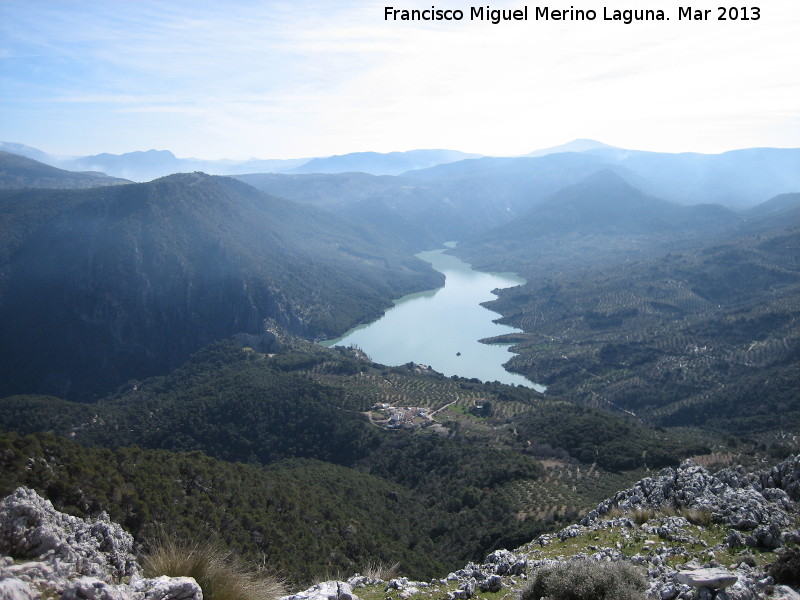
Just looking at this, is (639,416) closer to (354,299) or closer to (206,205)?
(354,299)

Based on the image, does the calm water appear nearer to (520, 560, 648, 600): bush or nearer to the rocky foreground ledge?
the rocky foreground ledge

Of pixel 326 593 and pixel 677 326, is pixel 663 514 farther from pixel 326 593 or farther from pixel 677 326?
pixel 677 326

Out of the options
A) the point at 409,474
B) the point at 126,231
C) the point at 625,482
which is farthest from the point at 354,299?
the point at 625,482

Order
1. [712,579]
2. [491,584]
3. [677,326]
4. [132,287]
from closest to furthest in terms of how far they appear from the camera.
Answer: [712,579] → [491,584] → [677,326] → [132,287]

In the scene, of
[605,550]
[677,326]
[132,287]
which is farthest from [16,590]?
[132,287]

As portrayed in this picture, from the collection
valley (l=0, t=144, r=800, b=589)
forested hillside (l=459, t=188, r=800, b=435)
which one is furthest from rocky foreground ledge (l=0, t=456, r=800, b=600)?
forested hillside (l=459, t=188, r=800, b=435)

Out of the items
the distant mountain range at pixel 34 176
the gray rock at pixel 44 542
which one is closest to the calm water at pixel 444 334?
the gray rock at pixel 44 542
